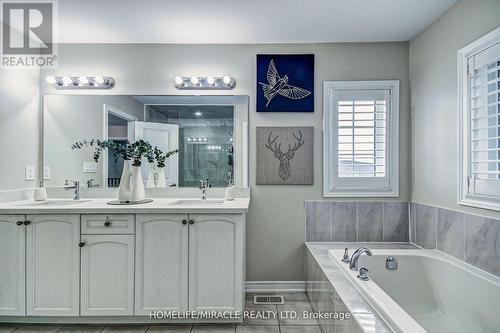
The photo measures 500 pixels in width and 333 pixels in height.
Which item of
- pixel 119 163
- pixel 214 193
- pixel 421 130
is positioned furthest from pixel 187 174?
pixel 421 130

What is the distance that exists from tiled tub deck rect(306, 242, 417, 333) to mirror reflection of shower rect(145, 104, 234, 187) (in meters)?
1.08

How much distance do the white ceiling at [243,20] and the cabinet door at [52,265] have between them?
162 cm

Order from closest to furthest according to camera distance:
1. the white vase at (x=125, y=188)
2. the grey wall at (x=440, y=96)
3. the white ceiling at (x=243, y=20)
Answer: the grey wall at (x=440, y=96)
the white ceiling at (x=243, y=20)
the white vase at (x=125, y=188)

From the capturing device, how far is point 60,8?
7.27 feet

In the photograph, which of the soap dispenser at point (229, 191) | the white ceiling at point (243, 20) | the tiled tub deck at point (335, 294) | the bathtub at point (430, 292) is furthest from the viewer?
the soap dispenser at point (229, 191)

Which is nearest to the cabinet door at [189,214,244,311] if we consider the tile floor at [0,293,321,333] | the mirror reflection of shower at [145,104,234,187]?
the tile floor at [0,293,321,333]

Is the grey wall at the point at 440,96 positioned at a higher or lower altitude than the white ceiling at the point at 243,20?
lower

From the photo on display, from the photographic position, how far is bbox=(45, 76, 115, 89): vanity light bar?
277cm

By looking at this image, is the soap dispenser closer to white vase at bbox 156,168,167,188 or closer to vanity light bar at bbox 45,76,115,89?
white vase at bbox 156,168,167,188

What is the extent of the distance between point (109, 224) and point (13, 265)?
0.79 m

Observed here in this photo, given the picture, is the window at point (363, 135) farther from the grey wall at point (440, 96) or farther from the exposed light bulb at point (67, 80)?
the exposed light bulb at point (67, 80)

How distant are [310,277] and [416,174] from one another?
136 centimetres

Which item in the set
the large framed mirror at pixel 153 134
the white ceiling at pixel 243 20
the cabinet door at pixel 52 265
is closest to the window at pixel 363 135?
the white ceiling at pixel 243 20

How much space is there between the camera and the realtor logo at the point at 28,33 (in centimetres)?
225
